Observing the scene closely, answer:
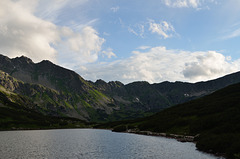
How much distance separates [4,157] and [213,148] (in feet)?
197

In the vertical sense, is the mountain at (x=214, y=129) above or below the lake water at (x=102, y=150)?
above

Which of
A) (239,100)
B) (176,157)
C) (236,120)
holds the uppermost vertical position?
(239,100)

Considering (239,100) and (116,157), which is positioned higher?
(239,100)

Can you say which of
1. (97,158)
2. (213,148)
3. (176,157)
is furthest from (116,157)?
(213,148)

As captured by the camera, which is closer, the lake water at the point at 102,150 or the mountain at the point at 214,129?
the mountain at the point at 214,129

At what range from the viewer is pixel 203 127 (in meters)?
97.8

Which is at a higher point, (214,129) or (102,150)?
(214,129)

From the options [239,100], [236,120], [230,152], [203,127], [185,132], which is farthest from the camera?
[239,100]

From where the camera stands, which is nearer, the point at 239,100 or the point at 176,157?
the point at 176,157

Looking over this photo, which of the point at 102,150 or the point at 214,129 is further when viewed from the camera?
the point at 214,129

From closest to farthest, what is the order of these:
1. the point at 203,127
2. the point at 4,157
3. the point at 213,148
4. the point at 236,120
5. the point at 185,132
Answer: the point at 4,157 < the point at 213,148 < the point at 236,120 < the point at 203,127 < the point at 185,132

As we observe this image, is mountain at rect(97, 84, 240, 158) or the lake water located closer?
mountain at rect(97, 84, 240, 158)

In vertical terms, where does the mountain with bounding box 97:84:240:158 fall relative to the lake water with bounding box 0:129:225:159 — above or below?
A: above

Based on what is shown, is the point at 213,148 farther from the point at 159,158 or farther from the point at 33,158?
the point at 33,158
